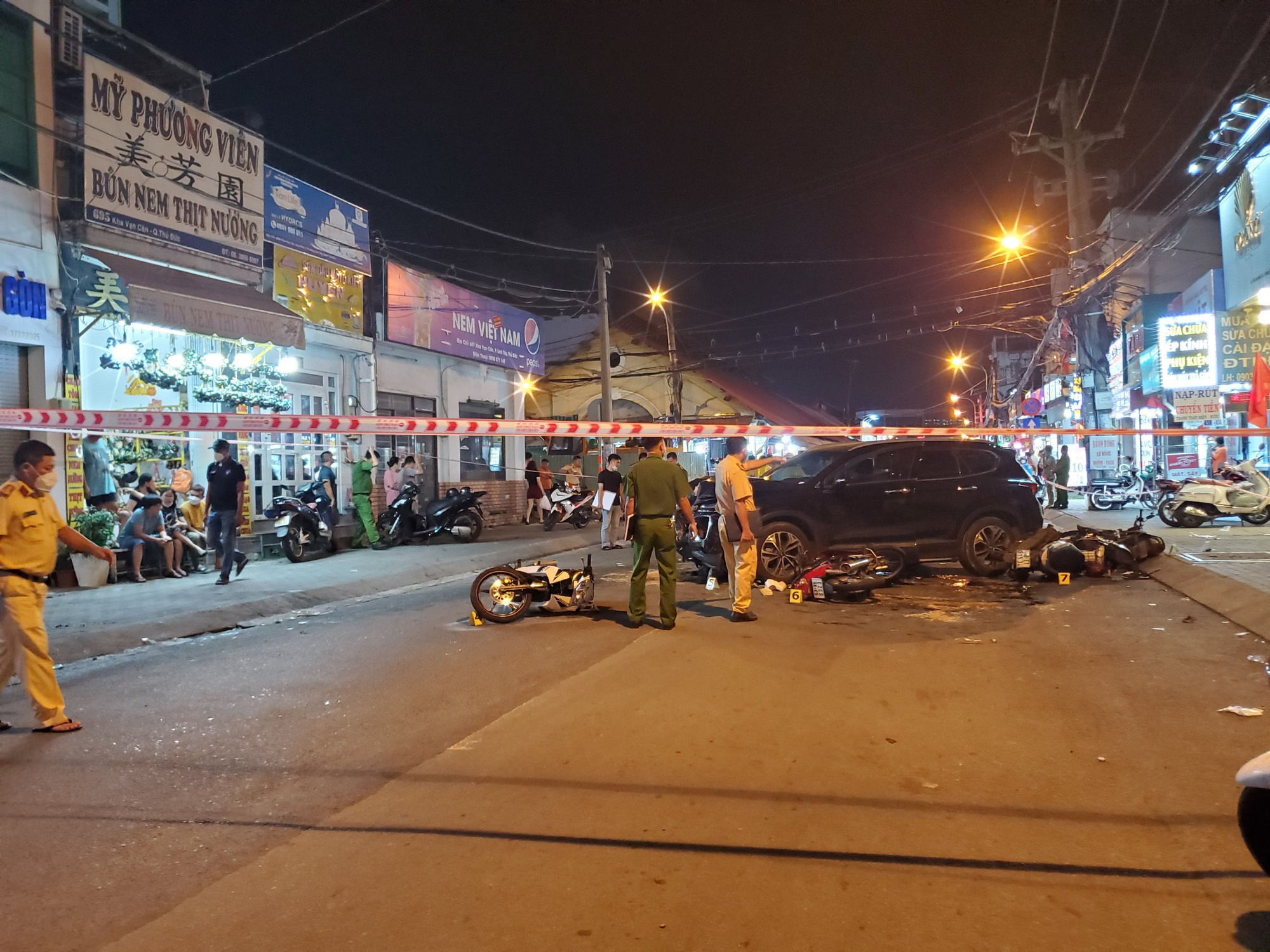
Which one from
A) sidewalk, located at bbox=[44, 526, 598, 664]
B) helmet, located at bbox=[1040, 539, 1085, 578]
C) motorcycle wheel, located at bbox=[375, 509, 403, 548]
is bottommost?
sidewalk, located at bbox=[44, 526, 598, 664]

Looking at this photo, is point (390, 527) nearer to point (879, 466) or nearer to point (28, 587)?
point (879, 466)

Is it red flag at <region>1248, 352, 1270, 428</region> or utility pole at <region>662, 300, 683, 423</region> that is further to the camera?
utility pole at <region>662, 300, 683, 423</region>

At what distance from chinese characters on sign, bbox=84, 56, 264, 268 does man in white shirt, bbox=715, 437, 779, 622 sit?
10.1 m

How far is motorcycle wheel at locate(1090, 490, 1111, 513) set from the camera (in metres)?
20.9

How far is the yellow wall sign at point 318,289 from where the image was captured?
51.8ft

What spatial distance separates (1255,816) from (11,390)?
44.6 feet

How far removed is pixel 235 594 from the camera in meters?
10.3

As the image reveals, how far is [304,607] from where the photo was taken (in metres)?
10.1

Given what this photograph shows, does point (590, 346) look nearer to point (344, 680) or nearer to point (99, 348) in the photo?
point (99, 348)

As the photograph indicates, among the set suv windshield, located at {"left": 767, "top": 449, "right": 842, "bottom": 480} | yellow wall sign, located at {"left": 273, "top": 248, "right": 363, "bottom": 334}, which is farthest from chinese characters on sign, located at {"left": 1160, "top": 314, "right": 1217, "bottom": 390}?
yellow wall sign, located at {"left": 273, "top": 248, "right": 363, "bottom": 334}

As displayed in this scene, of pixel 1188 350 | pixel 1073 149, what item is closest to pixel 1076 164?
pixel 1073 149

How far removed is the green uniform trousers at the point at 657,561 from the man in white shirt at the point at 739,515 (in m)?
0.71

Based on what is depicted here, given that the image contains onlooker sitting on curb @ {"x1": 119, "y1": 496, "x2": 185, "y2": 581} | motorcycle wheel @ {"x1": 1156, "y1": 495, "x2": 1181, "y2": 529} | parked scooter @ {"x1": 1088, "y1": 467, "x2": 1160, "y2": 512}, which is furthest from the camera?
parked scooter @ {"x1": 1088, "y1": 467, "x2": 1160, "y2": 512}

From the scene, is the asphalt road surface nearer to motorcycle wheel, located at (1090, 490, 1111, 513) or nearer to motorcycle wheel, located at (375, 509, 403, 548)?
motorcycle wheel, located at (375, 509, 403, 548)
